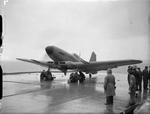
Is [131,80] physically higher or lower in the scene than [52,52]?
lower

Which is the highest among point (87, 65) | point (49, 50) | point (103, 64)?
point (49, 50)

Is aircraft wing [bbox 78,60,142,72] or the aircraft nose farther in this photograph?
aircraft wing [bbox 78,60,142,72]

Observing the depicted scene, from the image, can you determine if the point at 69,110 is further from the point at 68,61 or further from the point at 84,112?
the point at 68,61

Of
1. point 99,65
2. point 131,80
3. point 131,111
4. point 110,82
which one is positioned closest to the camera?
point 131,111

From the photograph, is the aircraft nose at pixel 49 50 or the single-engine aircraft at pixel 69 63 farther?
the aircraft nose at pixel 49 50

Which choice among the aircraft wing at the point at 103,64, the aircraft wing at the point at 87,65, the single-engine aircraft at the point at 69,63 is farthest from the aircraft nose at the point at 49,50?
the aircraft wing at the point at 103,64

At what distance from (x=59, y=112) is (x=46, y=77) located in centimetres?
1519

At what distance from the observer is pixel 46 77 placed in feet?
74.3

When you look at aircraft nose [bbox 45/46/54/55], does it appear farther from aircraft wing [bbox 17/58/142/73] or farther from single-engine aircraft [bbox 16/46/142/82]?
aircraft wing [bbox 17/58/142/73]

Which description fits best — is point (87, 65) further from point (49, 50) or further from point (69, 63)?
point (49, 50)

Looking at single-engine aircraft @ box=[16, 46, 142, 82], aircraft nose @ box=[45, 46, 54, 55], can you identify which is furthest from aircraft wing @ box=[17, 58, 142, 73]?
aircraft nose @ box=[45, 46, 54, 55]

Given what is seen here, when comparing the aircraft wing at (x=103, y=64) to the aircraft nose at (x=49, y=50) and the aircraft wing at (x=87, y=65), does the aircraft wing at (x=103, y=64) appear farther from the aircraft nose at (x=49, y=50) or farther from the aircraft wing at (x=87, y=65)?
the aircraft nose at (x=49, y=50)

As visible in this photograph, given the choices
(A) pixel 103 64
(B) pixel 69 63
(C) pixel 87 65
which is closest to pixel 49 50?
(B) pixel 69 63

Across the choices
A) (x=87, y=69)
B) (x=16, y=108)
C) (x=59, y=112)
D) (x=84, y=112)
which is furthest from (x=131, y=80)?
(x=87, y=69)
